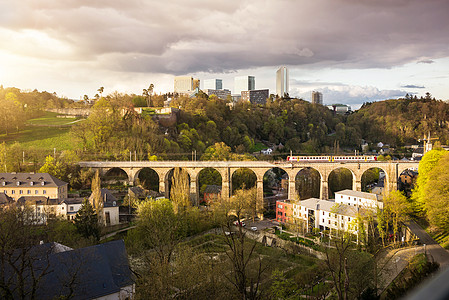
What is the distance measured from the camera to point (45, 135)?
50438mm

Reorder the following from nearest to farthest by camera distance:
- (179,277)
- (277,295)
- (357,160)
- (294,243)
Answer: (179,277), (277,295), (294,243), (357,160)

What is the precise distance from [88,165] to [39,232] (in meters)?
18.7

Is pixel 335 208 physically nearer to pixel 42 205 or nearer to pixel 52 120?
pixel 42 205

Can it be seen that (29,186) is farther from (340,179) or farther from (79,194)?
(340,179)

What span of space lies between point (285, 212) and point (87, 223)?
61.8 ft

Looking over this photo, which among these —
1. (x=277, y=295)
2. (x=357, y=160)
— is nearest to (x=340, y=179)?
(x=357, y=160)

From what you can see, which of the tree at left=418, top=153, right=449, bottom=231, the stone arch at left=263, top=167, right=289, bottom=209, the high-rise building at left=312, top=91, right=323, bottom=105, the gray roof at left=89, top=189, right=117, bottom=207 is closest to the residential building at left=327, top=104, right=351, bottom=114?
the high-rise building at left=312, top=91, right=323, bottom=105

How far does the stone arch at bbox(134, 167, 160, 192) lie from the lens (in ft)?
141

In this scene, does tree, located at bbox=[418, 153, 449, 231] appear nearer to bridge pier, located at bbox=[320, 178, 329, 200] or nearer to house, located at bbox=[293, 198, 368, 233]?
house, located at bbox=[293, 198, 368, 233]

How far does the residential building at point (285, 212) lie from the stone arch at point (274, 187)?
22.2 feet

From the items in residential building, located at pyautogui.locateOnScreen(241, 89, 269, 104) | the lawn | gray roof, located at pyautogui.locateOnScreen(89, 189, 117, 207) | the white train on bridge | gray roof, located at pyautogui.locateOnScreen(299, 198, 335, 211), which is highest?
residential building, located at pyautogui.locateOnScreen(241, 89, 269, 104)

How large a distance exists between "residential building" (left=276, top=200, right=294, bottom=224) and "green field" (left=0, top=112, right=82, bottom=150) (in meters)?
28.8

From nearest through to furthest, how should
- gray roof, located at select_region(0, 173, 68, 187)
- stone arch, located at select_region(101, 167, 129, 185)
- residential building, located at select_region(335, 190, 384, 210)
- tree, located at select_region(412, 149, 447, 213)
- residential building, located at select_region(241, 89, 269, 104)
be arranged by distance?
tree, located at select_region(412, 149, 447, 213) → gray roof, located at select_region(0, 173, 68, 187) → residential building, located at select_region(335, 190, 384, 210) → stone arch, located at select_region(101, 167, 129, 185) → residential building, located at select_region(241, 89, 269, 104)

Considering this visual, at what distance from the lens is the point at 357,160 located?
39.9 m
